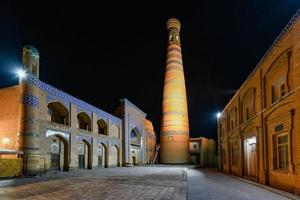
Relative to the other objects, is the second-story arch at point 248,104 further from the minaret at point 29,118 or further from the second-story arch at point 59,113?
the second-story arch at point 59,113

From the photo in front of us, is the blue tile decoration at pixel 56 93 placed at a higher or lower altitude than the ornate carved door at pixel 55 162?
higher

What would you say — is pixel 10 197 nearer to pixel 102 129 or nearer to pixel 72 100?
pixel 72 100

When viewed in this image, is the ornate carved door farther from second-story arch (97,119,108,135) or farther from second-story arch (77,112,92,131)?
second-story arch (97,119,108,135)

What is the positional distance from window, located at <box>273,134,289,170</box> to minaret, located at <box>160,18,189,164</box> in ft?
95.0

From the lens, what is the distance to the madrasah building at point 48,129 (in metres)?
18.9

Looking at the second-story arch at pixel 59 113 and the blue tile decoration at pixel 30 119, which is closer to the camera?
the blue tile decoration at pixel 30 119

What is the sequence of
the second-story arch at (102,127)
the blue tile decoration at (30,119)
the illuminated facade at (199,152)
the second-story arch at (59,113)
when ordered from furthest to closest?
the illuminated facade at (199,152), the second-story arch at (102,127), the second-story arch at (59,113), the blue tile decoration at (30,119)

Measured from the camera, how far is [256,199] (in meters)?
8.68

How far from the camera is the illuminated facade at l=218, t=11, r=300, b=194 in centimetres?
982

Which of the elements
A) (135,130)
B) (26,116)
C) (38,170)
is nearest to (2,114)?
(26,116)

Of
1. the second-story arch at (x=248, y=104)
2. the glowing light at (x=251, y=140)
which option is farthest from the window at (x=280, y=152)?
the second-story arch at (x=248, y=104)

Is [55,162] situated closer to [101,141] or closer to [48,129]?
[48,129]

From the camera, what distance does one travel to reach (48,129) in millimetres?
21109

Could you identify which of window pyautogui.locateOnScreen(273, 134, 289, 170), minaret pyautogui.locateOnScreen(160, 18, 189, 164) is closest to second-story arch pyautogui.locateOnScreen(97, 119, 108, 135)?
minaret pyautogui.locateOnScreen(160, 18, 189, 164)
